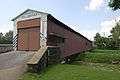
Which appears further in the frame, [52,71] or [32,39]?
[32,39]

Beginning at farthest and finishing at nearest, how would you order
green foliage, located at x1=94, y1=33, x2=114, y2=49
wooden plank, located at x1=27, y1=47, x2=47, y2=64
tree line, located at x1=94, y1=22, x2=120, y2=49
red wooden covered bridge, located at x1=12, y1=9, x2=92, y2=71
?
green foliage, located at x1=94, y1=33, x2=114, y2=49 < tree line, located at x1=94, y1=22, x2=120, y2=49 < red wooden covered bridge, located at x1=12, y1=9, x2=92, y2=71 < wooden plank, located at x1=27, y1=47, x2=47, y2=64

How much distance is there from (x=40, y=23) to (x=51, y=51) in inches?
182

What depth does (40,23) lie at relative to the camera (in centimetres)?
2055

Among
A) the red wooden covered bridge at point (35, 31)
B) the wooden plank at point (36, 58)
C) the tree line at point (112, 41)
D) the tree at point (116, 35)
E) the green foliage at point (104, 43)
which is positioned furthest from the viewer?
the green foliage at point (104, 43)

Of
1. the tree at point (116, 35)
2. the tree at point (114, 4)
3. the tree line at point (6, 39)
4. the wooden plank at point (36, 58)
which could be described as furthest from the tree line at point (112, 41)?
the wooden plank at point (36, 58)

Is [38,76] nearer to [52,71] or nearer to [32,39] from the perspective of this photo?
[52,71]

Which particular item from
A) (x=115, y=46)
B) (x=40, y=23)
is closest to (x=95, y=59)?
(x=40, y=23)

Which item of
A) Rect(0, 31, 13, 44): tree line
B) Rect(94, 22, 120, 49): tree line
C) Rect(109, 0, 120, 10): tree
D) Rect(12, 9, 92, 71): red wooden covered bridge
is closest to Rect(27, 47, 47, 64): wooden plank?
Rect(12, 9, 92, 71): red wooden covered bridge

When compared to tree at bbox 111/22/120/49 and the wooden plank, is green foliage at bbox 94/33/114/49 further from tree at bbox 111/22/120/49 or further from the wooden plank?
the wooden plank

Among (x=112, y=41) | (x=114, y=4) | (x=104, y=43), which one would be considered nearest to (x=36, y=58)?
(x=114, y=4)

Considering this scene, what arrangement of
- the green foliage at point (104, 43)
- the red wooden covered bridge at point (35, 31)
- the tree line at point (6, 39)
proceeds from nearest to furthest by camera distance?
the red wooden covered bridge at point (35, 31), the tree line at point (6, 39), the green foliage at point (104, 43)

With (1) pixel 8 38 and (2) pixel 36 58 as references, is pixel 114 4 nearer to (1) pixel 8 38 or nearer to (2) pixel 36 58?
(2) pixel 36 58

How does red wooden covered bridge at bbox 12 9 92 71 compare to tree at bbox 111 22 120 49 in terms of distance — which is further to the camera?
tree at bbox 111 22 120 49

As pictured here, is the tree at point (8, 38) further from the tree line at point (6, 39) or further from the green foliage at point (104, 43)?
the green foliage at point (104, 43)
